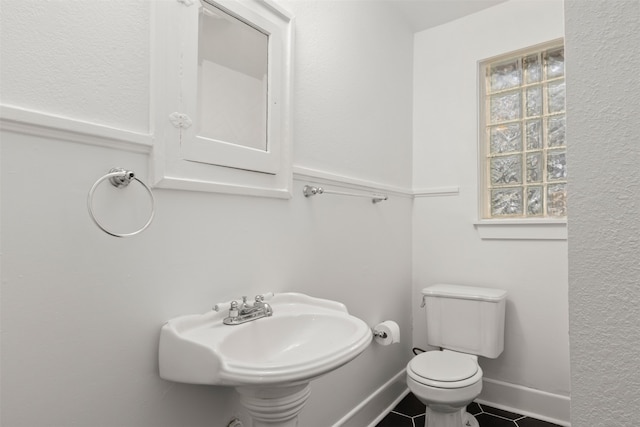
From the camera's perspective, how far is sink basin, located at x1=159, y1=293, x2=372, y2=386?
843 millimetres

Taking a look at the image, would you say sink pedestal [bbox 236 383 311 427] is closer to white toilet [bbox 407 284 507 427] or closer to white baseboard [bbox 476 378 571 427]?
white toilet [bbox 407 284 507 427]

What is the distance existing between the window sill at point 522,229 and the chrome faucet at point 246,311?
61.5 inches

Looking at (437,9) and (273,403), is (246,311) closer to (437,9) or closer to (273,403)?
(273,403)

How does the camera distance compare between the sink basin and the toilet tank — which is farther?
the toilet tank

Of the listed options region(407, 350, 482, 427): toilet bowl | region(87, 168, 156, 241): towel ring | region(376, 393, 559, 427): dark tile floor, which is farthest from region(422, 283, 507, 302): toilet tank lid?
region(87, 168, 156, 241): towel ring

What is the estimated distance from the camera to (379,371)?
2061mm

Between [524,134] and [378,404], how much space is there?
181 centimetres

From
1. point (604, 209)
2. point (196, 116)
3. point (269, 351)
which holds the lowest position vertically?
point (269, 351)

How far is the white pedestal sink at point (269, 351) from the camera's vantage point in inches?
33.3

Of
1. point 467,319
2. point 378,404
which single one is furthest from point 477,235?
point 378,404

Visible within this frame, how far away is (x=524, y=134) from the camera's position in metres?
2.23

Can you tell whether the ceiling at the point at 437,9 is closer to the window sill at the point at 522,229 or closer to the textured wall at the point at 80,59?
the window sill at the point at 522,229

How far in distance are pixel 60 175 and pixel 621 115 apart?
1.15 m

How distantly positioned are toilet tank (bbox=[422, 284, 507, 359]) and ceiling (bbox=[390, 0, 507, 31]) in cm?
173
